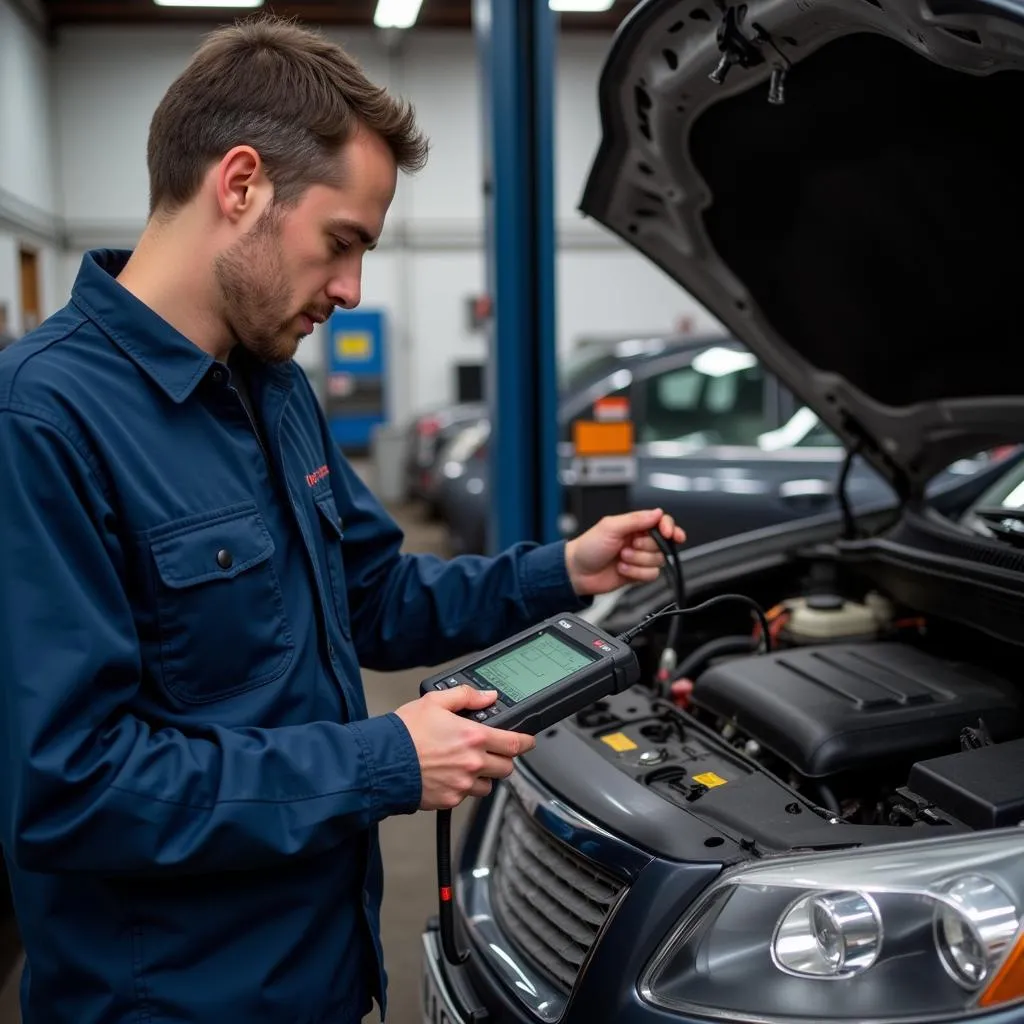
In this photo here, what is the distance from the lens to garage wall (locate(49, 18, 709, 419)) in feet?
40.6

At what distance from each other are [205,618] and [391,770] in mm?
257

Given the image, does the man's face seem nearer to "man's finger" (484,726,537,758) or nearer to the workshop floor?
"man's finger" (484,726,537,758)

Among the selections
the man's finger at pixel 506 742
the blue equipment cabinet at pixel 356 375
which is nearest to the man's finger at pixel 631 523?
the man's finger at pixel 506 742

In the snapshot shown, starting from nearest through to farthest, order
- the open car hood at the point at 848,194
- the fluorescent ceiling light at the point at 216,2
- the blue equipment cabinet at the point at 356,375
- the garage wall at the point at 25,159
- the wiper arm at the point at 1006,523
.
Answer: the open car hood at the point at 848,194
the wiper arm at the point at 1006,523
the fluorescent ceiling light at the point at 216,2
the garage wall at the point at 25,159
the blue equipment cabinet at the point at 356,375

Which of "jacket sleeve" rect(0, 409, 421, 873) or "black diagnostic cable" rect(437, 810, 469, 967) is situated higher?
"jacket sleeve" rect(0, 409, 421, 873)

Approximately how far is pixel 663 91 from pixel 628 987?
1324 millimetres

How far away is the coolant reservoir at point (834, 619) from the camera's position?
7.12 feet

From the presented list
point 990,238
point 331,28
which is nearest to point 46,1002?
point 990,238

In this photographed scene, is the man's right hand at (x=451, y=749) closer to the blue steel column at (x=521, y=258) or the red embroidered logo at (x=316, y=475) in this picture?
the red embroidered logo at (x=316, y=475)

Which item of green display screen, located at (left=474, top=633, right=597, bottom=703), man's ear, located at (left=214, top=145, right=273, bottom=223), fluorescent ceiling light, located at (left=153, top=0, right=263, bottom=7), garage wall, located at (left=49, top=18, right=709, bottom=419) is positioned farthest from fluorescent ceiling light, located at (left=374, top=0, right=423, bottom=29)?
green display screen, located at (left=474, top=633, right=597, bottom=703)

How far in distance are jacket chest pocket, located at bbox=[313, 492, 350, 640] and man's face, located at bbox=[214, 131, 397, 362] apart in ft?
0.70

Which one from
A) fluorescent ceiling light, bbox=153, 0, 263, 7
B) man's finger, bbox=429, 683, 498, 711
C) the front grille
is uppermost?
fluorescent ceiling light, bbox=153, 0, 263, 7

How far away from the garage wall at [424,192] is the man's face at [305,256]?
1135cm

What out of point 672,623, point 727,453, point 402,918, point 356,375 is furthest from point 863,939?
point 356,375
